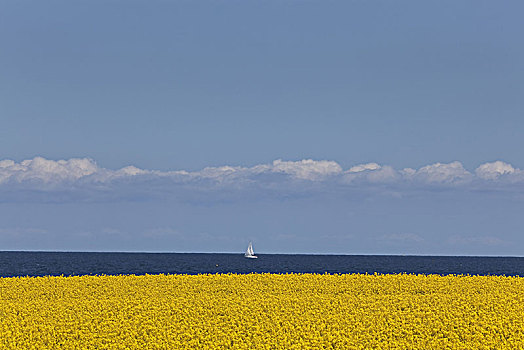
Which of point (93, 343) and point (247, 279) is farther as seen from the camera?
point (247, 279)

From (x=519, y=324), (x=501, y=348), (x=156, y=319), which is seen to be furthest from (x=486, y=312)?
(x=156, y=319)

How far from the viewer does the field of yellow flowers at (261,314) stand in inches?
886

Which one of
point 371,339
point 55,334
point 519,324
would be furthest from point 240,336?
point 519,324

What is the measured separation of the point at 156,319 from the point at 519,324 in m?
12.1

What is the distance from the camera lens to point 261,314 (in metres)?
26.6

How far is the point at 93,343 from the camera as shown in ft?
73.9

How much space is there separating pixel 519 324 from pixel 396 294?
917cm

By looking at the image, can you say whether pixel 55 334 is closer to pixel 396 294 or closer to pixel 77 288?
pixel 77 288

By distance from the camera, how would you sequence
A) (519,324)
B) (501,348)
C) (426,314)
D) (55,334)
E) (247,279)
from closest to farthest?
(501,348)
(55,334)
(519,324)
(426,314)
(247,279)

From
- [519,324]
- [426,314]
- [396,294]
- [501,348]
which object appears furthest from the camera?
[396,294]

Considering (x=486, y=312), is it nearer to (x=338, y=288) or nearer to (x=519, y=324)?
(x=519, y=324)

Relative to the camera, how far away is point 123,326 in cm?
2450

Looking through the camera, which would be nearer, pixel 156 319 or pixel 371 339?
pixel 371 339

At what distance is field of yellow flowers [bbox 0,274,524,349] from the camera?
22516 millimetres
